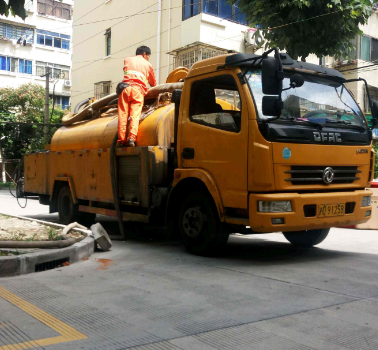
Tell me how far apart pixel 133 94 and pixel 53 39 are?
37776 mm

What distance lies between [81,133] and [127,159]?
1.92 m

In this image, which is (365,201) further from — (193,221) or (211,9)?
(211,9)

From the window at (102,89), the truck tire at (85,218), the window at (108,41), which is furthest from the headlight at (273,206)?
the window at (108,41)

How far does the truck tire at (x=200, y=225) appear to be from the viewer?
620 centimetres

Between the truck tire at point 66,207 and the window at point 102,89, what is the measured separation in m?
15.8

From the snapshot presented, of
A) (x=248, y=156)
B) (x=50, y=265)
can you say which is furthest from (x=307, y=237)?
(x=50, y=265)

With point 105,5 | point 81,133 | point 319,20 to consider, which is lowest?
point 81,133

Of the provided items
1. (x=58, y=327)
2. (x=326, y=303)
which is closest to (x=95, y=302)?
(x=58, y=327)

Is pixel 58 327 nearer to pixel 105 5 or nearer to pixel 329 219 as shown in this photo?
pixel 329 219

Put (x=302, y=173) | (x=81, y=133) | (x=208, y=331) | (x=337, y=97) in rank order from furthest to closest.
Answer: (x=81, y=133)
(x=337, y=97)
(x=302, y=173)
(x=208, y=331)

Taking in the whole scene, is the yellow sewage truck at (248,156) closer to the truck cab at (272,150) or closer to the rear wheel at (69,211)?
the truck cab at (272,150)

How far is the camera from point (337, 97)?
6.44 m

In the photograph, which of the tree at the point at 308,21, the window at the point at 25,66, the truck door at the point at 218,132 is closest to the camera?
the truck door at the point at 218,132

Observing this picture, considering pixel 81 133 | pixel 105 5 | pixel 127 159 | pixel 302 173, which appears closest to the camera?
pixel 302 173
